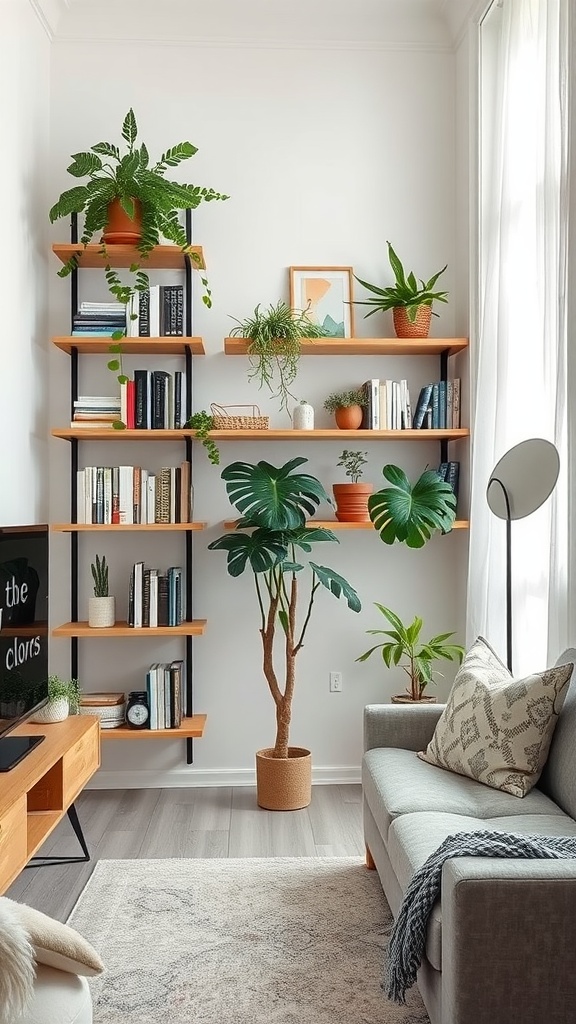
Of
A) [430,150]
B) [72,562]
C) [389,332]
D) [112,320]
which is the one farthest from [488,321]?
[72,562]

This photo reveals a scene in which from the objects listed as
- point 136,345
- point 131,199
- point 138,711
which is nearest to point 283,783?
point 138,711

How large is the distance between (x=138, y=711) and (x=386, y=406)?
1.73m

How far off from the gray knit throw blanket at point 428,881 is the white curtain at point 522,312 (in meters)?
A: 1.05

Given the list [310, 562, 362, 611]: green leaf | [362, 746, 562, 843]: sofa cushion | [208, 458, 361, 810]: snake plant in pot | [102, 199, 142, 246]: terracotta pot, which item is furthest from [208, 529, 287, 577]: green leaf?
[102, 199, 142, 246]: terracotta pot

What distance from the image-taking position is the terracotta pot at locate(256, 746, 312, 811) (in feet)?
13.0

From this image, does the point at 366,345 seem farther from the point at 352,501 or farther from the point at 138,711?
the point at 138,711

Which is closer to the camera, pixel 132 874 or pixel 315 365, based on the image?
pixel 132 874

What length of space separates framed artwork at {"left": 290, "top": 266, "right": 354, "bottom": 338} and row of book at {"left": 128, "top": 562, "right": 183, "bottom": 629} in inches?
52.6

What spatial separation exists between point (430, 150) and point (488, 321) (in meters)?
1.13

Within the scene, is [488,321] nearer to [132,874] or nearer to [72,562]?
[72,562]

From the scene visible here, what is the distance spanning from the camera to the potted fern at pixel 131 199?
3.94 metres

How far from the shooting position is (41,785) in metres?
3.04

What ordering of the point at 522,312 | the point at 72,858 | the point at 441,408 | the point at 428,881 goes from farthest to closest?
the point at 441,408, the point at 522,312, the point at 72,858, the point at 428,881

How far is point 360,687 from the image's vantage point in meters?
4.45
